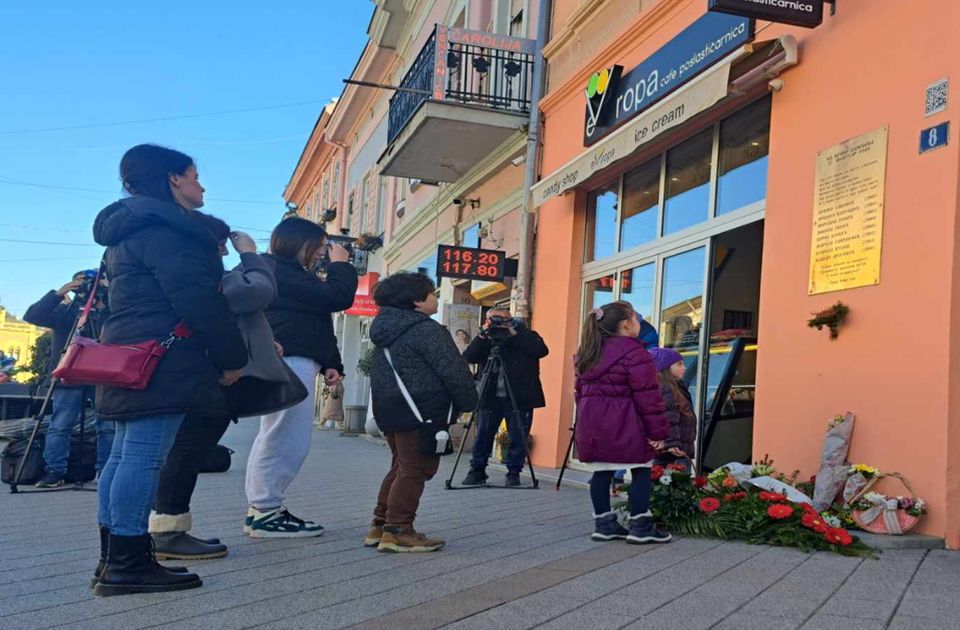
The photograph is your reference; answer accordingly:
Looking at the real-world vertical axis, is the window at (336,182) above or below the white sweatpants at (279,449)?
above

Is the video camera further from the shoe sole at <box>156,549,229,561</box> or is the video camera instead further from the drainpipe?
the drainpipe

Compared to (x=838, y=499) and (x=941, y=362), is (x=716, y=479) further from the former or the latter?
(x=941, y=362)

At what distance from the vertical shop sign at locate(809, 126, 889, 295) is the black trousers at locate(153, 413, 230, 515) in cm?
383

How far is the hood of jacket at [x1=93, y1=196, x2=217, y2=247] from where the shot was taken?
3.46 meters

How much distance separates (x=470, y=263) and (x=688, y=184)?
3.67m

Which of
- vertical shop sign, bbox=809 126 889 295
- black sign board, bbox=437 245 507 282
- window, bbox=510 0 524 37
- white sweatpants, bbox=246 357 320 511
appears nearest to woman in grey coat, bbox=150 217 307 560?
white sweatpants, bbox=246 357 320 511

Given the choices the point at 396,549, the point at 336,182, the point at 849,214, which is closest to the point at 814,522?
the point at 849,214

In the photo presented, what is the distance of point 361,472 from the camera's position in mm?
8945

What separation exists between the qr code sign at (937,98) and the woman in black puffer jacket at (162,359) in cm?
400

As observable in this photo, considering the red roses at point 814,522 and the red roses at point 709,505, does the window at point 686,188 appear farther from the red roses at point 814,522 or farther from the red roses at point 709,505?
the red roses at point 814,522

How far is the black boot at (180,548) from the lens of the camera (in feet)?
13.1

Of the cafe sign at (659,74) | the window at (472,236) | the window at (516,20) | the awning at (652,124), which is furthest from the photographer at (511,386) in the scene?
the window at (516,20)

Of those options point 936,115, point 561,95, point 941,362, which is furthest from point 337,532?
point 561,95

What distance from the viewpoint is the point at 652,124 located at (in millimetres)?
7359
